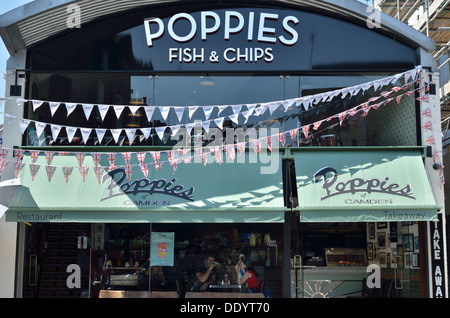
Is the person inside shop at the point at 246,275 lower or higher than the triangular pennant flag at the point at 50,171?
lower

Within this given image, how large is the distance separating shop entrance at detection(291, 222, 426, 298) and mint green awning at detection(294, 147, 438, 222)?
121 cm

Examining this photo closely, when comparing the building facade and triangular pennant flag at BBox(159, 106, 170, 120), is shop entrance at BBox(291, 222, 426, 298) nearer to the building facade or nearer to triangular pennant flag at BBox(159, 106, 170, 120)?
the building facade

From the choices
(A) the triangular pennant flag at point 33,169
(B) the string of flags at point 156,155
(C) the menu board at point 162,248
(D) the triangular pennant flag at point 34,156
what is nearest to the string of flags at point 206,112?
(B) the string of flags at point 156,155

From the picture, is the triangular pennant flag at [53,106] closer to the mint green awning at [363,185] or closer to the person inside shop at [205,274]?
the person inside shop at [205,274]

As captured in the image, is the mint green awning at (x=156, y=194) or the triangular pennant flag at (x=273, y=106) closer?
the mint green awning at (x=156, y=194)

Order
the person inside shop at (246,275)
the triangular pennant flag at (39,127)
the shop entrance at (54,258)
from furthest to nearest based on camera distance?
the shop entrance at (54,258), the person inside shop at (246,275), the triangular pennant flag at (39,127)

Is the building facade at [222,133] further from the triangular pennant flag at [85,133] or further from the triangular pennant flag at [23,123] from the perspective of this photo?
the triangular pennant flag at [23,123]

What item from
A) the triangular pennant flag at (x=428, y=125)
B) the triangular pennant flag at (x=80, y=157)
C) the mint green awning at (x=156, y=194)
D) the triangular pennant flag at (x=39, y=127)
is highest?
the triangular pennant flag at (x=428, y=125)

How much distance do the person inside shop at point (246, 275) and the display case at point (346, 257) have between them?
5.50 ft

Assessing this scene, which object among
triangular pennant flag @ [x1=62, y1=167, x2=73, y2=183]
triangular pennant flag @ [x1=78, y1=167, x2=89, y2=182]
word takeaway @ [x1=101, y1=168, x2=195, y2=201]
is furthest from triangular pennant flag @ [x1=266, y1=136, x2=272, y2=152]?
triangular pennant flag @ [x1=62, y1=167, x2=73, y2=183]

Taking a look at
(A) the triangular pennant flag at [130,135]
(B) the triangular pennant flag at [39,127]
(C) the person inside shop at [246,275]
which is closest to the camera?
(B) the triangular pennant flag at [39,127]

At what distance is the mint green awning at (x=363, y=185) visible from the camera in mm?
10938
